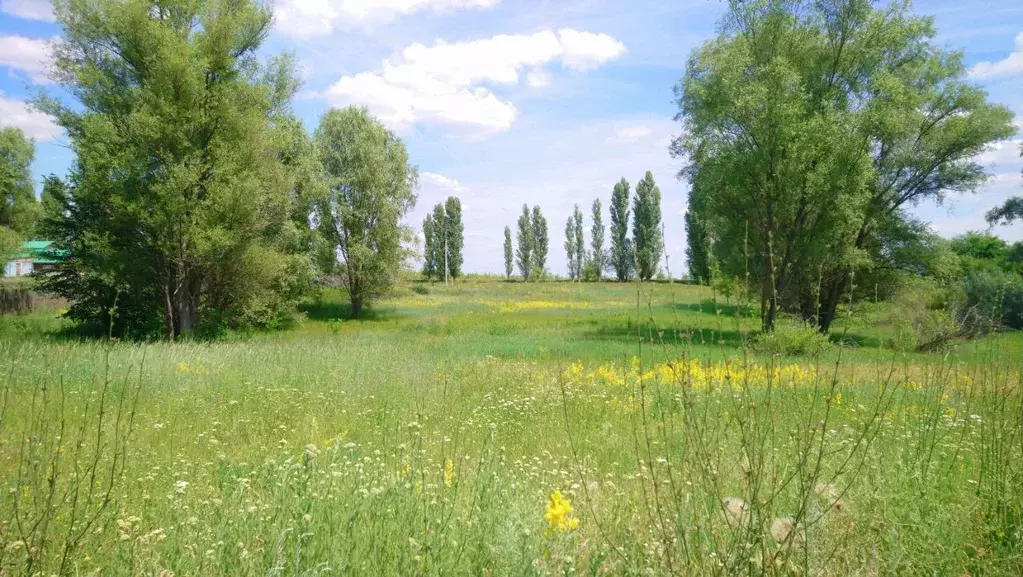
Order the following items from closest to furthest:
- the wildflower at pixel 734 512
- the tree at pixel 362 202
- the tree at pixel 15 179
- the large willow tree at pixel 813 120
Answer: the wildflower at pixel 734 512
the large willow tree at pixel 813 120
the tree at pixel 362 202
the tree at pixel 15 179

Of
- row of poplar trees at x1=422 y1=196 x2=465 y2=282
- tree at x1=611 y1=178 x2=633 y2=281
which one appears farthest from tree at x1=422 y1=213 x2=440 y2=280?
tree at x1=611 y1=178 x2=633 y2=281

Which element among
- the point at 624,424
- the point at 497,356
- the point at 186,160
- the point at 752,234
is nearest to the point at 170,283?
the point at 186,160

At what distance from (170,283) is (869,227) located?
29.1 meters

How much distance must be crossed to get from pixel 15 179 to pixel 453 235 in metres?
44.2

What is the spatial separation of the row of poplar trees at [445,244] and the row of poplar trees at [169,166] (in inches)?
1917

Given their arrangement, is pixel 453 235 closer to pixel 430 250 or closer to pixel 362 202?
pixel 430 250

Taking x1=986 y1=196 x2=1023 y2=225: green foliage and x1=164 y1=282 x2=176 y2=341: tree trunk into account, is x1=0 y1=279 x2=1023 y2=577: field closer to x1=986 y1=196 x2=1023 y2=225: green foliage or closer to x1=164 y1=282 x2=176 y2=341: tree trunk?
x1=164 y1=282 x2=176 y2=341: tree trunk

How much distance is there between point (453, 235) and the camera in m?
75.3

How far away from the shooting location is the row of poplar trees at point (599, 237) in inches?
2864

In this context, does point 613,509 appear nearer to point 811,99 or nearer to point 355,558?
point 355,558

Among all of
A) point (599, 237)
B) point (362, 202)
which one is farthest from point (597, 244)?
point (362, 202)

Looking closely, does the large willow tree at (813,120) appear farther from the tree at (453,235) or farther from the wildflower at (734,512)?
the tree at (453,235)

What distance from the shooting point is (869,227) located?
24.9 meters

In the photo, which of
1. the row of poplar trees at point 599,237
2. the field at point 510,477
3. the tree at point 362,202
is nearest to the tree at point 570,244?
the row of poplar trees at point 599,237
